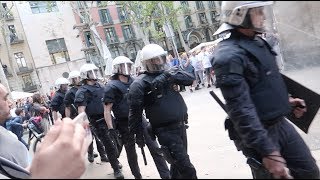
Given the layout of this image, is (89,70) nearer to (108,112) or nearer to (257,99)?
(257,99)

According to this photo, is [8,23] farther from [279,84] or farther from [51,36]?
[279,84]

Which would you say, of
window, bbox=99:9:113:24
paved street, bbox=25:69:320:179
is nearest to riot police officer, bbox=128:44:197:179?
paved street, bbox=25:69:320:179

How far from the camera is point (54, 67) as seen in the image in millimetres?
1263

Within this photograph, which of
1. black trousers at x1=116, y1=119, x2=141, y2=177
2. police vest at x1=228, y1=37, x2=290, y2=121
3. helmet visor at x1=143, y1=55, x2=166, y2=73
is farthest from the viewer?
black trousers at x1=116, y1=119, x2=141, y2=177

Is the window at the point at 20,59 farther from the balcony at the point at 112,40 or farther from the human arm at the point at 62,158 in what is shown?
the human arm at the point at 62,158

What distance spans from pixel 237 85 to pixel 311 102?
60 cm

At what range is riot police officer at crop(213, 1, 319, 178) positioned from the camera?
1.94 m

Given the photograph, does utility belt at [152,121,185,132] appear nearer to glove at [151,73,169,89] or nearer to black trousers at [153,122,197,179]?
black trousers at [153,122,197,179]

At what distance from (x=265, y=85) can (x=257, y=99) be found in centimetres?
9

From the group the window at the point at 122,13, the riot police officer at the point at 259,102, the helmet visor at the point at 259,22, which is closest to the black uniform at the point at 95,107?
the riot police officer at the point at 259,102

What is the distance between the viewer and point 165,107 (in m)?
3.53

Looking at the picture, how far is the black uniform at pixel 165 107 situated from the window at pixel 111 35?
7.16 ft

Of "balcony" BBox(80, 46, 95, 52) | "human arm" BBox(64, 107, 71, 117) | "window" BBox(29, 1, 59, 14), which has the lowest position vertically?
"human arm" BBox(64, 107, 71, 117)

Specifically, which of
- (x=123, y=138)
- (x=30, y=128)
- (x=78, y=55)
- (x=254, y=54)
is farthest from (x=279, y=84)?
(x=30, y=128)
